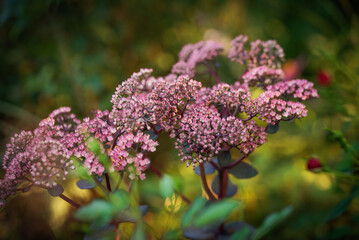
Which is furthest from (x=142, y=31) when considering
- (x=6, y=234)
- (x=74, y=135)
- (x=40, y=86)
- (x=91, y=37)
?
(x=74, y=135)

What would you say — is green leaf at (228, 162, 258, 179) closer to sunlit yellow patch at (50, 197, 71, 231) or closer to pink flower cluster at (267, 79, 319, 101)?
pink flower cluster at (267, 79, 319, 101)

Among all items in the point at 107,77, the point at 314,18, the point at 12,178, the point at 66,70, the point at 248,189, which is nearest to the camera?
the point at 12,178

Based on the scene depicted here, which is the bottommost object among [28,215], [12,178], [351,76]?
[12,178]

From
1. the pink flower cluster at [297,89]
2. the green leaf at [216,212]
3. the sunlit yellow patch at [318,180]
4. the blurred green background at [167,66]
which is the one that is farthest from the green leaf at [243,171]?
the sunlit yellow patch at [318,180]

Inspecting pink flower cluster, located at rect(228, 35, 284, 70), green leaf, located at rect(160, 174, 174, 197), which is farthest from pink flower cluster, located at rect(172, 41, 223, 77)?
green leaf, located at rect(160, 174, 174, 197)

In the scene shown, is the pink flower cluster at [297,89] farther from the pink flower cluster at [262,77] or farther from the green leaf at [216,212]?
the green leaf at [216,212]

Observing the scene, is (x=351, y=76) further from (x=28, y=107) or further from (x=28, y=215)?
(x=28, y=107)

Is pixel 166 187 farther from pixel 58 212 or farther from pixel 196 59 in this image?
pixel 58 212

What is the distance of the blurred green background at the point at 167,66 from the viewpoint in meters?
0.98

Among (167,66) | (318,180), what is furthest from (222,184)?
(167,66)

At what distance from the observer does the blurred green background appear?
979 mm

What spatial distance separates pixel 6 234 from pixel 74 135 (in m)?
0.60

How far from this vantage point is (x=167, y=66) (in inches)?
49.4

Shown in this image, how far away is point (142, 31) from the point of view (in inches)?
59.3
